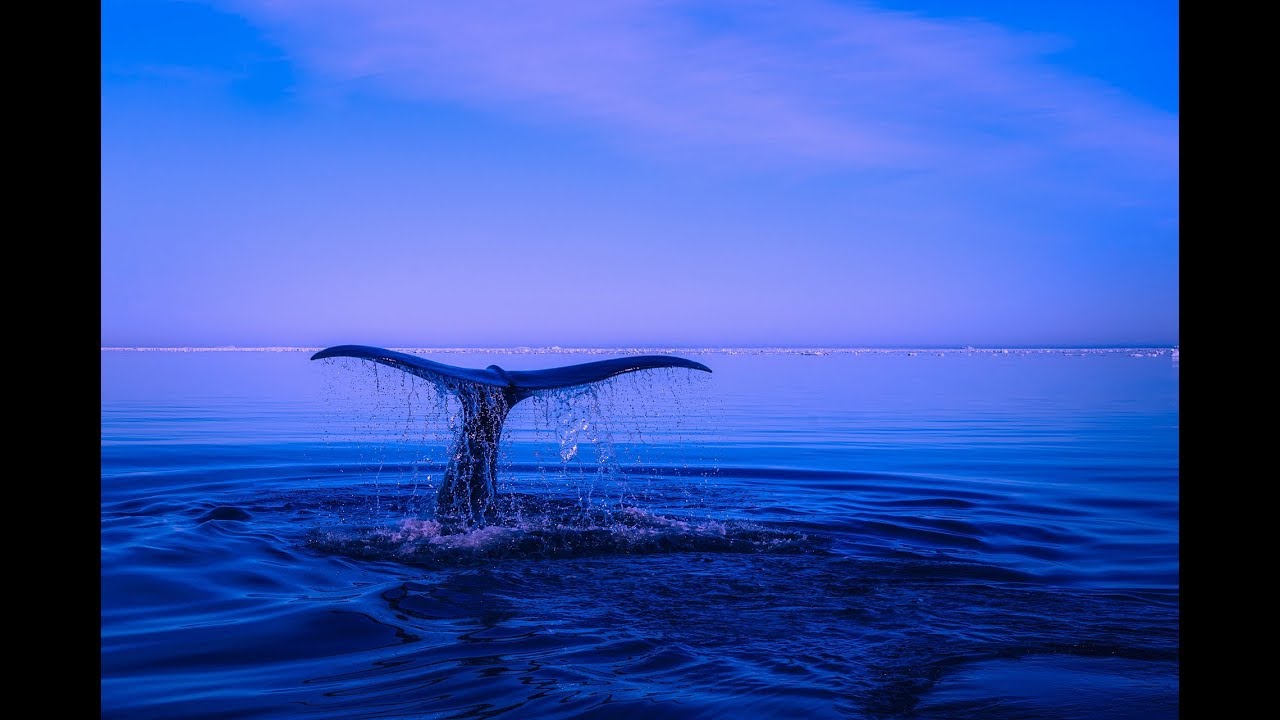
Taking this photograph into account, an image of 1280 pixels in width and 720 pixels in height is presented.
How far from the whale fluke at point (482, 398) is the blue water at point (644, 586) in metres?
0.22

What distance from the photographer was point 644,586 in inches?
250

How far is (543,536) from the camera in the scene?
26.4 ft

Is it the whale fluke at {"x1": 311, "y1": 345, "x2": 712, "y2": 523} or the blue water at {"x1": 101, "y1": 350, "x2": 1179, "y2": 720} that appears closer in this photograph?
the blue water at {"x1": 101, "y1": 350, "x2": 1179, "y2": 720}

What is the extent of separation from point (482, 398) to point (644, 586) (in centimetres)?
309

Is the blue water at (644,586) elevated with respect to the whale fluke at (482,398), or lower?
lower

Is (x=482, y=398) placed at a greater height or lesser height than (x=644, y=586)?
greater

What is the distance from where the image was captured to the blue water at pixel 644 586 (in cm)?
423

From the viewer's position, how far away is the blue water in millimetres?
4230

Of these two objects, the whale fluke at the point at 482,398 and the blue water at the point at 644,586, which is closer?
the blue water at the point at 644,586

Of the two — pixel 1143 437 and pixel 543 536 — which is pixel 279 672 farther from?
pixel 1143 437

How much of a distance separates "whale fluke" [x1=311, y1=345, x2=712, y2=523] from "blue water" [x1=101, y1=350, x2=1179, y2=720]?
0.22 meters
